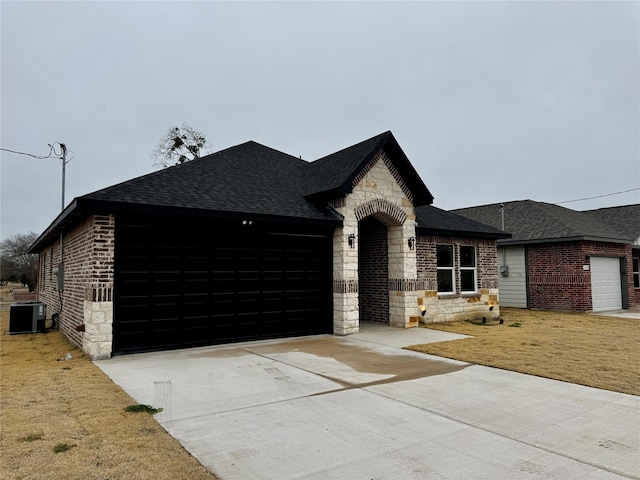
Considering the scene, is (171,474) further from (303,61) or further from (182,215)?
(303,61)

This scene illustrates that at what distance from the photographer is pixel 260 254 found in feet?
33.0

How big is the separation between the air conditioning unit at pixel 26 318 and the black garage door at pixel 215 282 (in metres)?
6.55

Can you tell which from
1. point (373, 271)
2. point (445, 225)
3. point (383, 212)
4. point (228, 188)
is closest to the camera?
point (228, 188)

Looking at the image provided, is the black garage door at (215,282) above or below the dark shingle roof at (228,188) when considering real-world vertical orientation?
below

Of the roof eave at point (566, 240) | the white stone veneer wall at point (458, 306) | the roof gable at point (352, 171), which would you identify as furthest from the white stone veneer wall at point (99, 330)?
the roof eave at point (566, 240)

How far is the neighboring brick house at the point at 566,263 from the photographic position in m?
17.2

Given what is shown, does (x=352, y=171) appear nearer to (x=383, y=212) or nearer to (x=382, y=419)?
(x=383, y=212)

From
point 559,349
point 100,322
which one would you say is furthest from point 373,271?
point 100,322

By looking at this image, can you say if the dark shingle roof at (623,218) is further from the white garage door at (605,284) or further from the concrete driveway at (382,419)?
the concrete driveway at (382,419)

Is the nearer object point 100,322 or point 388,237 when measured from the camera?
point 100,322

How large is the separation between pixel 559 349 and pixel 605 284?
12.7 m

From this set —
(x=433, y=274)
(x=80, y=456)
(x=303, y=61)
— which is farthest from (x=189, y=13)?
(x=80, y=456)

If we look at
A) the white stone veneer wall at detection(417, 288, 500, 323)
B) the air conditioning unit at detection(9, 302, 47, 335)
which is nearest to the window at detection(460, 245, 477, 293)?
the white stone veneer wall at detection(417, 288, 500, 323)

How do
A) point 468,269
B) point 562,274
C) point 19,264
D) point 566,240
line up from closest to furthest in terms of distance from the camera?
point 468,269, point 566,240, point 562,274, point 19,264
